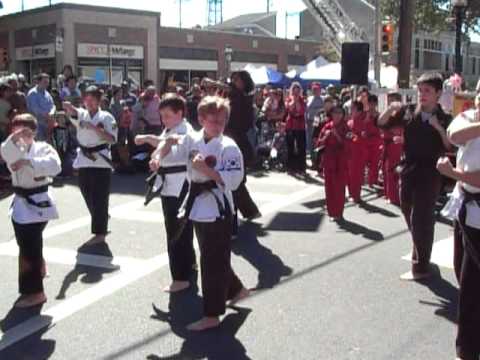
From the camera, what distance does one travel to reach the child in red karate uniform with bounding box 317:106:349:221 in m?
9.09

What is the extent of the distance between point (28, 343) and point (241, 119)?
479cm

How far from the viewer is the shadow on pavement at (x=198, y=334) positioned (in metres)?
4.59

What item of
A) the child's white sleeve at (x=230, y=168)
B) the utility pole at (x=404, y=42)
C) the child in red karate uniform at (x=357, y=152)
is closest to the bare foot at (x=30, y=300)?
the child's white sleeve at (x=230, y=168)

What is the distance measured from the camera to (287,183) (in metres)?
12.5

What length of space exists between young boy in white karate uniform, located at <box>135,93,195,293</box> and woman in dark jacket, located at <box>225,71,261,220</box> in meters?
2.83

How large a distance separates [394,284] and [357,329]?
1.25 m

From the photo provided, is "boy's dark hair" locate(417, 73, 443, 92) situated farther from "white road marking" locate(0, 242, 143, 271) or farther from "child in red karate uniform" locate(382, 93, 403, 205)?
"child in red karate uniform" locate(382, 93, 403, 205)

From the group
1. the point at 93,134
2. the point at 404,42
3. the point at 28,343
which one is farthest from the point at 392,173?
the point at 28,343

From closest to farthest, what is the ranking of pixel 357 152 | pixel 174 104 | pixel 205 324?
pixel 205 324 < pixel 174 104 < pixel 357 152

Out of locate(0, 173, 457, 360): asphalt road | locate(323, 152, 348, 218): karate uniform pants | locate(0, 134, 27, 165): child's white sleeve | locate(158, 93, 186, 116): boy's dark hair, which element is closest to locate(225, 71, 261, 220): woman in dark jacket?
locate(0, 173, 457, 360): asphalt road

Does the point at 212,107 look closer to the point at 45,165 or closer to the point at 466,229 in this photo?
the point at 45,165

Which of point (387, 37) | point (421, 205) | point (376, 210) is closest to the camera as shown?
point (421, 205)

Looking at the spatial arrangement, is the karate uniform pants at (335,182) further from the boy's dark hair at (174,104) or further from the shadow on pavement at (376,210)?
the boy's dark hair at (174,104)

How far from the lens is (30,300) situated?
18.4ft
